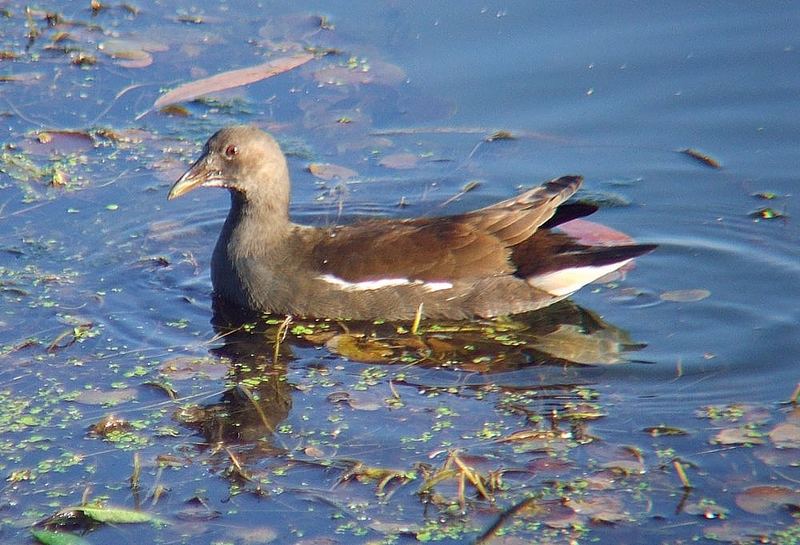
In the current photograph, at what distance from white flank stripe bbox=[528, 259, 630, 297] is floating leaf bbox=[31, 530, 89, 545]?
Answer: 112 inches

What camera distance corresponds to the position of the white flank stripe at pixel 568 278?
21.7ft

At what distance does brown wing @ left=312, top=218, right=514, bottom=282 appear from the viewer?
6.60 metres

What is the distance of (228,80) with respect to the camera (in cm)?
866

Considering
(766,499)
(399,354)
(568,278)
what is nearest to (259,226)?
(399,354)

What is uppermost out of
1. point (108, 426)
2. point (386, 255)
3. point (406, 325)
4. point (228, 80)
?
point (228, 80)

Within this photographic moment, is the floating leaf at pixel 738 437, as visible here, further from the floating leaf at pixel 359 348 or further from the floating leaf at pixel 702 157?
the floating leaf at pixel 702 157

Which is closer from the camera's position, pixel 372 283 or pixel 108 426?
pixel 108 426

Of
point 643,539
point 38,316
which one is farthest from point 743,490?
point 38,316

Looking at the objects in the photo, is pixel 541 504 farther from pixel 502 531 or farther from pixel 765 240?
pixel 765 240

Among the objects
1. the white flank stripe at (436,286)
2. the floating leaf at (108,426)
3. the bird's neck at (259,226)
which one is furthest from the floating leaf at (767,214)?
the floating leaf at (108,426)

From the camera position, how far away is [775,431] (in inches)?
209

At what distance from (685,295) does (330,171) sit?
2.23 meters

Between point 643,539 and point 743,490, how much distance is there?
1.65 ft

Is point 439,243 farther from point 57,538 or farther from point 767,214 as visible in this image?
point 57,538
